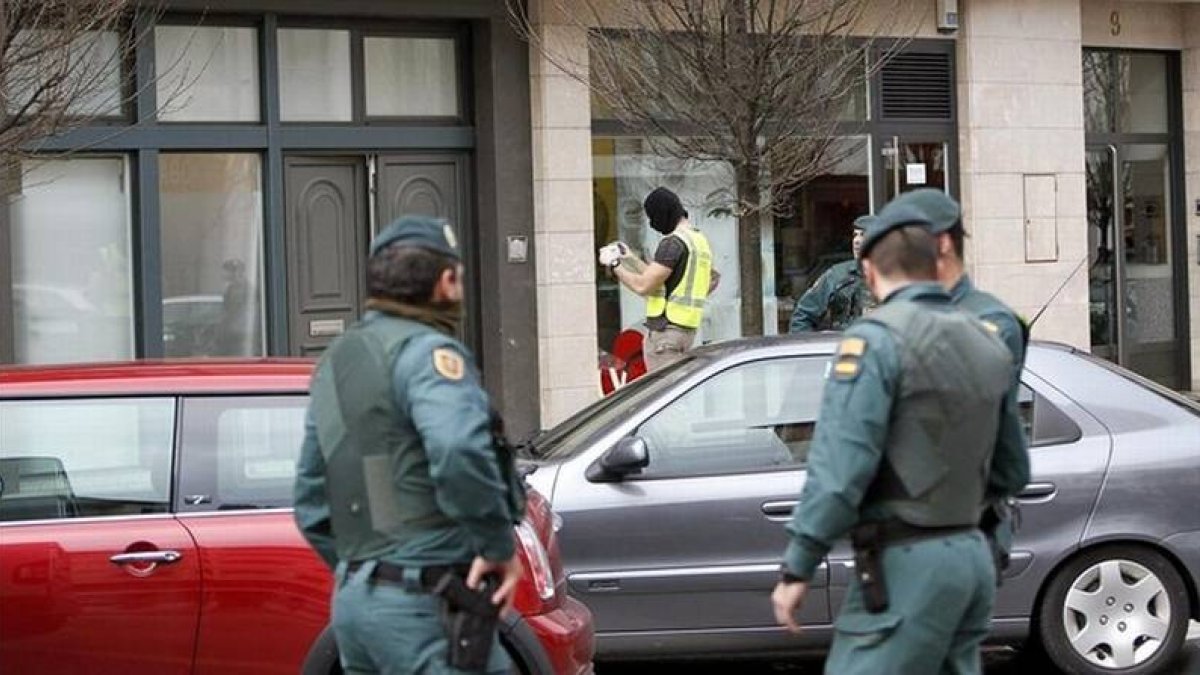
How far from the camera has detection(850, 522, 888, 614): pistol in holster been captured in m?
4.41

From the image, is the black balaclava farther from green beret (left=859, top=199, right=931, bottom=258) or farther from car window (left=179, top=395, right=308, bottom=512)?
green beret (left=859, top=199, right=931, bottom=258)

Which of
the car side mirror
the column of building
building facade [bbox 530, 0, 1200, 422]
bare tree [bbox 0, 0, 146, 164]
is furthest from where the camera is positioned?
building facade [bbox 530, 0, 1200, 422]

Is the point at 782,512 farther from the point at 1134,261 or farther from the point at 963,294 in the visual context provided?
the point at 1134,261

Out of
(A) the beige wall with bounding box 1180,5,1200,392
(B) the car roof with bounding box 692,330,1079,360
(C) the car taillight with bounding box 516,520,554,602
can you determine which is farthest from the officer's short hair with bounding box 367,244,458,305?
(A) the beige wall with bounding box 1180,5,1200,392

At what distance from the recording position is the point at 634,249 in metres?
14.0

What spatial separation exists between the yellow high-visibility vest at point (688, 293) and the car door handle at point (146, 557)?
5.35 meters

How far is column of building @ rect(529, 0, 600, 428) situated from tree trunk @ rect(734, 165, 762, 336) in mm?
1689

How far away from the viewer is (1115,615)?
294 inches

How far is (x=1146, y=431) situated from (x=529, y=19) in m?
6.96

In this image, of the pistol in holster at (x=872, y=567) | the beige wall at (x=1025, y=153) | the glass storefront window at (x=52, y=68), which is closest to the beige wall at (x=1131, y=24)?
the beige wall at (x=1025, y=153)

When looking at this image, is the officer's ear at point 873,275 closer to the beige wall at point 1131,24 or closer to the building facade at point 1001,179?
the building facade at point 1001,179

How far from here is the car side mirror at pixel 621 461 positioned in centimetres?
713

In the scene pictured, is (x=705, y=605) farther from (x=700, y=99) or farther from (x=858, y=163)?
(x=858, y=163)

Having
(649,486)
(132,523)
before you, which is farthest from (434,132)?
(132,523)
